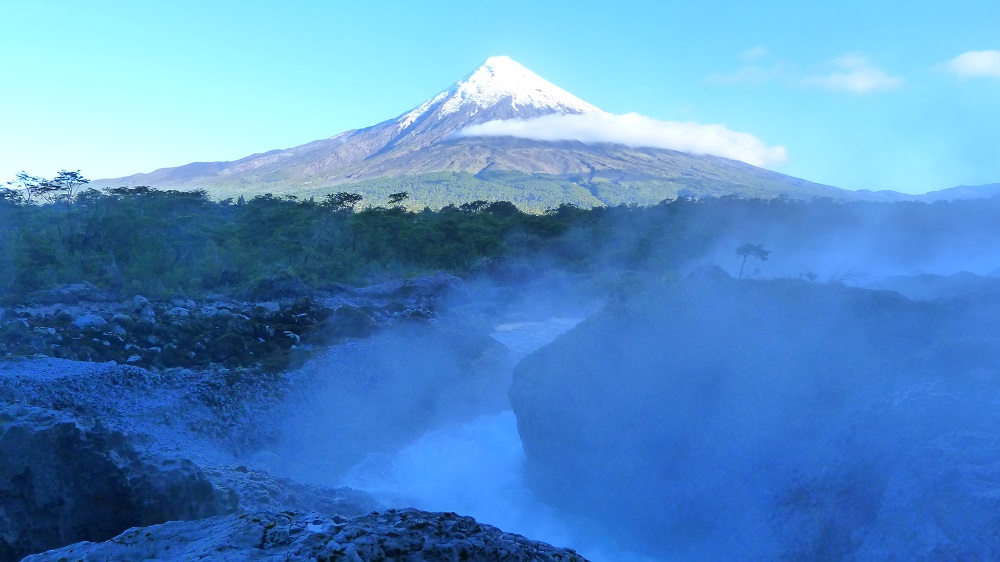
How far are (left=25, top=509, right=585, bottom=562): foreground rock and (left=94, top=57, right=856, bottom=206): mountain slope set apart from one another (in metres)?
56.3

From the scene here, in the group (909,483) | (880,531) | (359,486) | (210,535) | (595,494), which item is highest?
(210,535)

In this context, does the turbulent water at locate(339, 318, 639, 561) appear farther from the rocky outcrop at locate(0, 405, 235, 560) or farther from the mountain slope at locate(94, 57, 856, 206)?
the mountain slope at locate(94, 57, 856, 206)

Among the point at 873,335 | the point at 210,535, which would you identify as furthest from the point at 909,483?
the point at 210,535

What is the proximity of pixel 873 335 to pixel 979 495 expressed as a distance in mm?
2130

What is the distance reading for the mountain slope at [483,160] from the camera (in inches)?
2571

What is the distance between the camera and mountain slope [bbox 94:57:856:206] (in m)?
65.3

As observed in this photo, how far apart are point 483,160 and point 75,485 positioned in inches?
2978

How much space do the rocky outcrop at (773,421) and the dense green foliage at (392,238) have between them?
265 inches

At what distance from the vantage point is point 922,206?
20062mm

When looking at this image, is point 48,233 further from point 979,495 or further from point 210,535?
point 979,495

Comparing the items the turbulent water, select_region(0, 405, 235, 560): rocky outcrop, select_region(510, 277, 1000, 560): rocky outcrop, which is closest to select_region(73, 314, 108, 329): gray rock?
the turbulent water

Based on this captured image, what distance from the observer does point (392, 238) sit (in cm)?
2294

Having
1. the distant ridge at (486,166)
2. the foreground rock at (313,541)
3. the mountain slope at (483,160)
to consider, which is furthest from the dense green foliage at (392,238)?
the mountain slope at (483,160)

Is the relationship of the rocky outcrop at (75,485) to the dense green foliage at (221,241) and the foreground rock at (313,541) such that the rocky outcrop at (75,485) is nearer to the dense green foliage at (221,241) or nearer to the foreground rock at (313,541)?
the foreground rock at (313,541)
